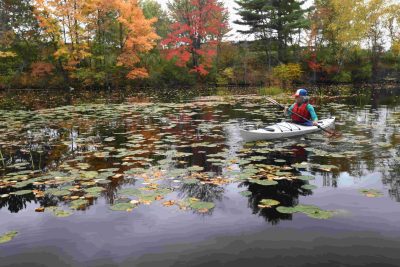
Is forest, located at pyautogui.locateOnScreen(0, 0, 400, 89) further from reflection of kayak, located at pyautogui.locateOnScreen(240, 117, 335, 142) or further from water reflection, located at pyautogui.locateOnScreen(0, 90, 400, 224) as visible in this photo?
reflection of kayak, located at pyautogui.locateOnScreen(240, 117, 335, 142)

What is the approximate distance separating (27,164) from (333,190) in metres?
5.72

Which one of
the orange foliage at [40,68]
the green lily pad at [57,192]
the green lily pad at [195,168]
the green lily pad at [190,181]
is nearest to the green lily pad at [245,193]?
the green lily pad at [190,181]

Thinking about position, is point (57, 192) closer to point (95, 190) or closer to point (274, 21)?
point (95, 190)

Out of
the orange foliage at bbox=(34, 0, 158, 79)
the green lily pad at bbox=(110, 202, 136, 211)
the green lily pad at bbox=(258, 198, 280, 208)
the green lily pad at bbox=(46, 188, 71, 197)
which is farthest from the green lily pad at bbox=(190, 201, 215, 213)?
the orange foliage at bbox=(34, 0, 158, 79)

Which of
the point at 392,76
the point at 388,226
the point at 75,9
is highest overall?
the point at 75,9

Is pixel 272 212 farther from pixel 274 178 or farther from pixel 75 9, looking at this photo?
pixel 75 9

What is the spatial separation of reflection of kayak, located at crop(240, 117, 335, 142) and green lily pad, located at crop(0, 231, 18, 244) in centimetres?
548

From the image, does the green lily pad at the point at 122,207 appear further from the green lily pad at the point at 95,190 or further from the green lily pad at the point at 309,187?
the green lily pad at the point at 309,187

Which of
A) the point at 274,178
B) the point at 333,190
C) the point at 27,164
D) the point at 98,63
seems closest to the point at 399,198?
the point at 333,190

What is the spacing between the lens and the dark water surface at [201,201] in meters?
3.53

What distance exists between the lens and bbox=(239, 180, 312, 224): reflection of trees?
431 cm

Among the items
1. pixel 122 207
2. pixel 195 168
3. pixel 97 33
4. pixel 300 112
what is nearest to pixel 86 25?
pixel 97 33

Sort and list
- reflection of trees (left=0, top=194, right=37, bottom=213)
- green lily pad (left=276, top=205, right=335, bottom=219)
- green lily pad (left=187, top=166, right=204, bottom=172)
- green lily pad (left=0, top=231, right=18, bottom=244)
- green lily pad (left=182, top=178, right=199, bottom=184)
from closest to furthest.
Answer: green lily pad (left=0, top=231, right=18, bottom=244), green lily pad (left=276, top=205, right=335, bottom=219), reflection of trees (left=0, top=194, right=37, bottom=213), green lily pad (left=182, top=178, right=199, bottom=184), green lily pad (left=187, top=166, right=204, bottom=172)

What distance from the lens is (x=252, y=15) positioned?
36781mm
